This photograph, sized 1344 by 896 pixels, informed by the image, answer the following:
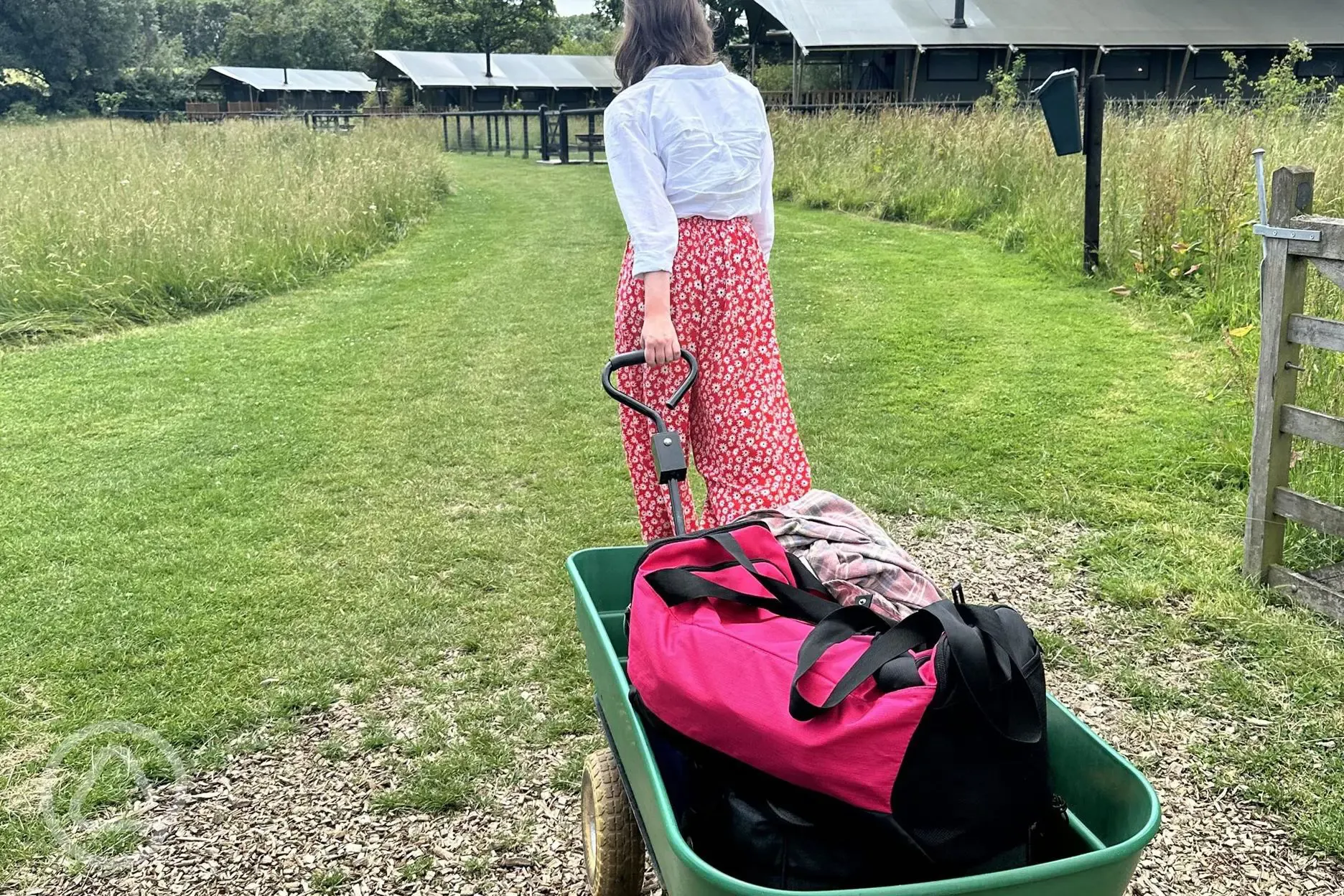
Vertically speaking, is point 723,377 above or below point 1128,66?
below

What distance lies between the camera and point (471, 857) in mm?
2656

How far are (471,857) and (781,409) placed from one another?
4.91 ft

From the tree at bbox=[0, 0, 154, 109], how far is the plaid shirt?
7787 centimetres

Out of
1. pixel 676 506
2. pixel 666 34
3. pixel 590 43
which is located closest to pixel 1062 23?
pixel 666 34

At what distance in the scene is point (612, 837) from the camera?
7.52 ft

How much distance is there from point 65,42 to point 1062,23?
6646 centimetres

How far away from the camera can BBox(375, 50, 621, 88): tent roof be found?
44969 millimetres

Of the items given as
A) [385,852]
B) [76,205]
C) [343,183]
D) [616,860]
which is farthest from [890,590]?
Answer: [343,183]

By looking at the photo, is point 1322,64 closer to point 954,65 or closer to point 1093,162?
point 954,65

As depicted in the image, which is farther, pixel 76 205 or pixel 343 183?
pixel 343 183

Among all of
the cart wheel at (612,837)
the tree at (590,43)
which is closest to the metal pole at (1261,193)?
the cart wheel at (612,837)

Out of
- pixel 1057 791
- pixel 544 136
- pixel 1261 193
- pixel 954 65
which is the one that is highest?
pixel 954 65

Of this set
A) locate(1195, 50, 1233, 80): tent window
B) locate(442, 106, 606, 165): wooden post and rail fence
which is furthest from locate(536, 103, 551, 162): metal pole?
locate(1195, 50, 1233, 80): tent window

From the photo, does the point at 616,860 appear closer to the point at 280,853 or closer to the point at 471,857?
the point at 471,857
